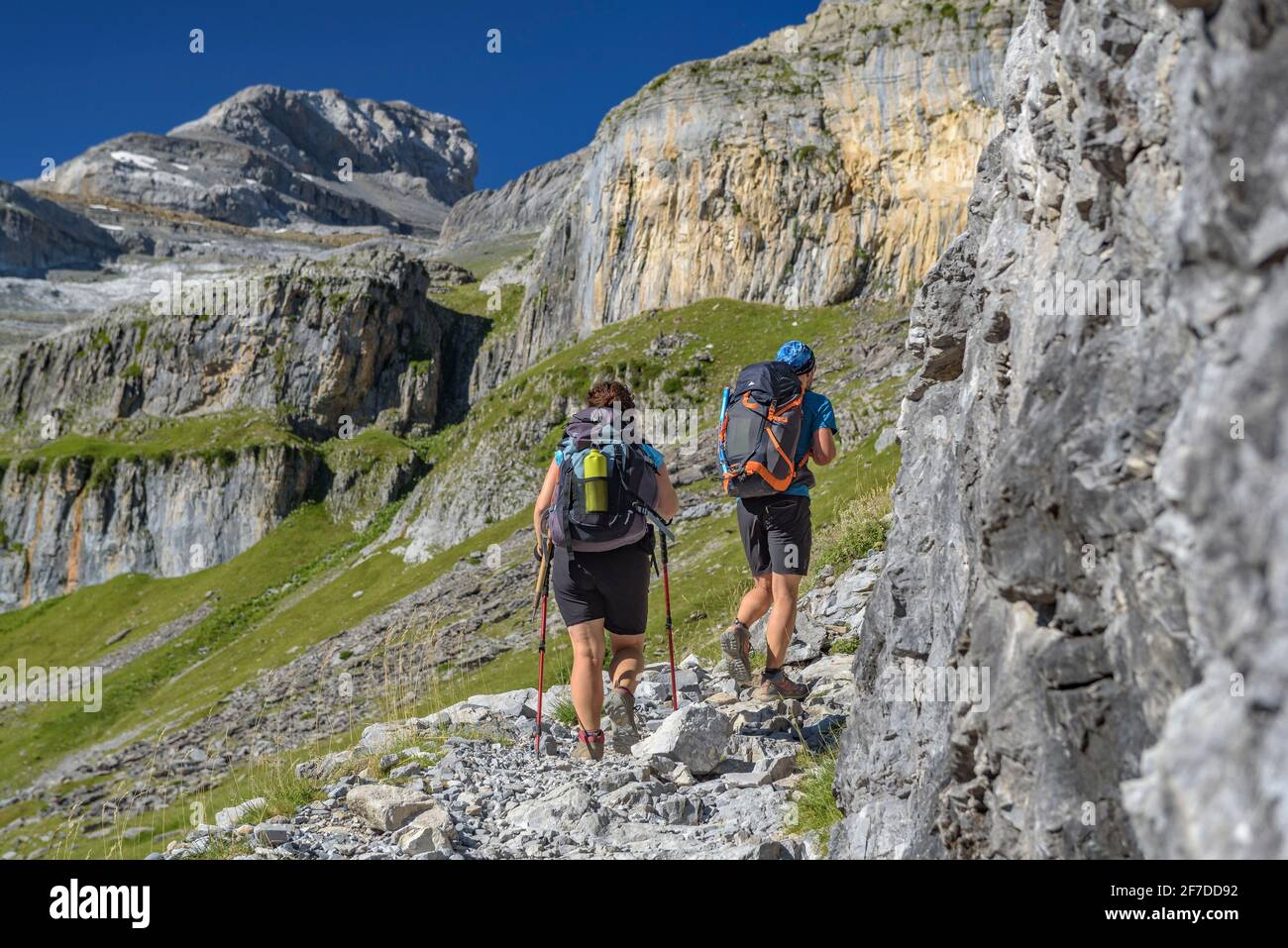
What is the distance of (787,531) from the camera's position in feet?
30.1

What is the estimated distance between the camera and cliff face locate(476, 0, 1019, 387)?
52.3 m

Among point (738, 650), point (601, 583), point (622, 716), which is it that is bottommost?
point (622, 716)

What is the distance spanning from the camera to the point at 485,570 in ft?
119

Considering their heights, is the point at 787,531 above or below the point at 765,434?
below

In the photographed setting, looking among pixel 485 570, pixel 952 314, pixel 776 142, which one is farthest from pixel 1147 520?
pixel 776 142

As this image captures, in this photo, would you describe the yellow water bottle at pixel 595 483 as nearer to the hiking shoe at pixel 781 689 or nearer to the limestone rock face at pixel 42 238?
the hiking shoe at pixel 781 689

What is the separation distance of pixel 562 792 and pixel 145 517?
72.7 metres

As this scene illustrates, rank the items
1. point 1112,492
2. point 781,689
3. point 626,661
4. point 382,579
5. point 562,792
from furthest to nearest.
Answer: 1. point 382,579
2. point 781,689
3. point 626,661
4. point 562,792
5. point 1112,492

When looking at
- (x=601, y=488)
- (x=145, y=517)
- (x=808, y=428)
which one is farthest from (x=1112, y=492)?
(x=145, y=517)

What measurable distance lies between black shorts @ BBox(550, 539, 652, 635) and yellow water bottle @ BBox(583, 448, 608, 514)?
56 centimetres

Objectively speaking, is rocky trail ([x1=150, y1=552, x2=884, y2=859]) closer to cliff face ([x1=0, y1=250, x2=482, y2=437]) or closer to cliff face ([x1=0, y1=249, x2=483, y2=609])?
cliff face ([x1=0, y1=249, x2=483, y2=609])

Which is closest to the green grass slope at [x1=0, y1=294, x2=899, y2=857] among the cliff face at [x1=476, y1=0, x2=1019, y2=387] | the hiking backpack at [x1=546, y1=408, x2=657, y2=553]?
the cliff face at [x1=476, y1=0, x2=1019, y2=387]

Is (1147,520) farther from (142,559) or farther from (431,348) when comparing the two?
(431,348)

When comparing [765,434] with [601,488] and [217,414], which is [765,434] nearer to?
[601,488]
